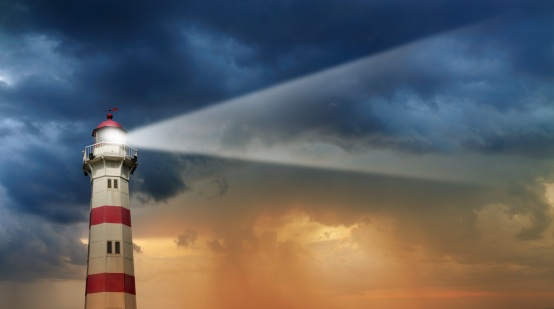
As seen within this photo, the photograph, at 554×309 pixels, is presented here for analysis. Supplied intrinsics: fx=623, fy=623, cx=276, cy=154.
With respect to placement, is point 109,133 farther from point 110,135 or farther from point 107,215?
point 107,215

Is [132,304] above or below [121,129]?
below

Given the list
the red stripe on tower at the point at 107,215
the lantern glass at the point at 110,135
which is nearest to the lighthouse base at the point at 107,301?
the red stripe on tower at the point at 107,215

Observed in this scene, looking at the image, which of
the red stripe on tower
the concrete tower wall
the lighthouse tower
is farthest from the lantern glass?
the red stripe on tower

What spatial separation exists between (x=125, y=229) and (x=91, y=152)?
8.86 meters

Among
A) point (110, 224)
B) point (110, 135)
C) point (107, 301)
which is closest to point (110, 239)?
point (110, 224)

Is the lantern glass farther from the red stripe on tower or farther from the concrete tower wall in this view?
the red stripe on tower

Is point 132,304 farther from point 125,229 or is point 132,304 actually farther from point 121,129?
point 121,129

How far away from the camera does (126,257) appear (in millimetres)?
59594

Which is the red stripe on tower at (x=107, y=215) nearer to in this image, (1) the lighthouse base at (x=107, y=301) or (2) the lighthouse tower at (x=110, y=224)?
(2) the lighthouse tower at (x=110, y=224)

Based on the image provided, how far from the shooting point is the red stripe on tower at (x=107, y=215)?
5968cm

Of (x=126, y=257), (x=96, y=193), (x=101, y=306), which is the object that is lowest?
(x=101, y=306)

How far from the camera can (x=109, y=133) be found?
6481 cm

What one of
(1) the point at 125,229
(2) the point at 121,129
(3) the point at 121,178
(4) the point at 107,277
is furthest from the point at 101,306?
(2) the point at 121,129

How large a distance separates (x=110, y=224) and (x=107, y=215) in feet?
3.06
